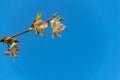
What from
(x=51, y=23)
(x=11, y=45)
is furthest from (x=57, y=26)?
(x=11, y=45)

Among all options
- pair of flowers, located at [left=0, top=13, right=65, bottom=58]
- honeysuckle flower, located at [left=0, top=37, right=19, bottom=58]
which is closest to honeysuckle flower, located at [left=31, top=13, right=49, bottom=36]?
pair of flowers, located at [left=0, top=13, right=65, bottom=58]

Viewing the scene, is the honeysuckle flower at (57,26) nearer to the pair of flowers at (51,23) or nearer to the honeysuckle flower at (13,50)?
the pair of flowers at (51,23)

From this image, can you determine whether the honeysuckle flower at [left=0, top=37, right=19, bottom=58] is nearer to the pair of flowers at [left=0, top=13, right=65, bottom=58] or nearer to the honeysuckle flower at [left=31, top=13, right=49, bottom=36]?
the pair of flowers at [left=0, top=13, right=65, bottom=58]

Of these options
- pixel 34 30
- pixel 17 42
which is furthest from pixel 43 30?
pixel 17 42

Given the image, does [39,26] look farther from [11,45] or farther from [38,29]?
[11,45]

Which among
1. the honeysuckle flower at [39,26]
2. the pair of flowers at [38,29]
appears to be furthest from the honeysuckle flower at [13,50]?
the honeysuckle flower at [39,26]

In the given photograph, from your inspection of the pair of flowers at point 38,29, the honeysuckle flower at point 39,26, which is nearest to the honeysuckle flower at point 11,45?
the pair of flowers at point 38,29

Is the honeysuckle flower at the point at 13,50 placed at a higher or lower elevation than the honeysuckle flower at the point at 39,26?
lower

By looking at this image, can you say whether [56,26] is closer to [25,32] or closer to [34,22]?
[34,22]
